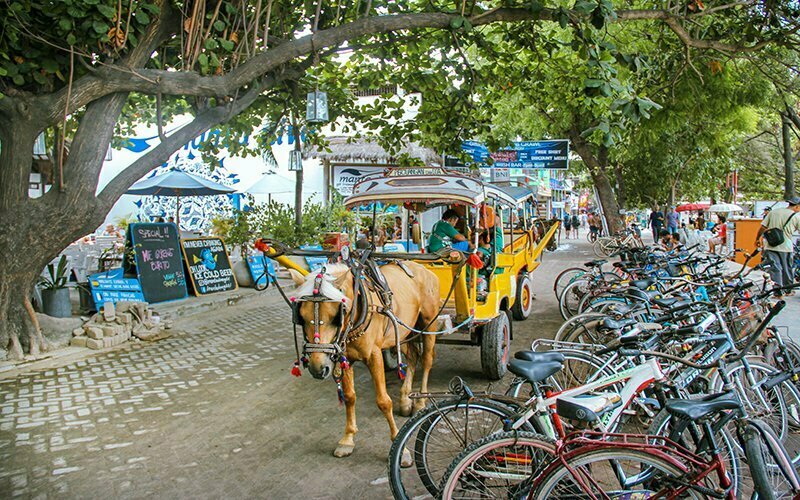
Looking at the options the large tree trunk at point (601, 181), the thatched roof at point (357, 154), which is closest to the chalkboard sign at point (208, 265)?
the thatched roof at point (357, 154)

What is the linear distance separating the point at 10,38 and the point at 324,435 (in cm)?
566

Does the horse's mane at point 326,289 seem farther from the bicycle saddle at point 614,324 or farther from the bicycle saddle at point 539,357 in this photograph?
the bicycle saddle at point 614,324

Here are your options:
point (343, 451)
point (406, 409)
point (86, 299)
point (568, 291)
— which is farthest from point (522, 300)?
point (86, 299)

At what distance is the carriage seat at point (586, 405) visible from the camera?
9.66ft

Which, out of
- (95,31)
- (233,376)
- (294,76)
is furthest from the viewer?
(294,76)

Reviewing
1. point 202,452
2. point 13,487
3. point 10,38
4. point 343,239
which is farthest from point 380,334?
point 10,38

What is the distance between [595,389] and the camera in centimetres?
348

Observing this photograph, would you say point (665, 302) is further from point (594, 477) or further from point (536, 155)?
point (536, 155)

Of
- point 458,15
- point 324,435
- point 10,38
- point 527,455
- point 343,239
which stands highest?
point 458,15

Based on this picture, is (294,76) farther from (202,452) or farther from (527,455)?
(527,455)

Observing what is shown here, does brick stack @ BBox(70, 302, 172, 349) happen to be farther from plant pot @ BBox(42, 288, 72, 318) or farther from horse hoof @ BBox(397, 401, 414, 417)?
horse hoof @ BBox(397, 401, 414, 417)

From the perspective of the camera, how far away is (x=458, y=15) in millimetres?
7340

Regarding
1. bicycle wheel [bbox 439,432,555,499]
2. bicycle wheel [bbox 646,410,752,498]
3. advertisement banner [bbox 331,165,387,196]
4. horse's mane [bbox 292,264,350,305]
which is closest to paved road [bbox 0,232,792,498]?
bicycle wheel [bbox 439,432,555,499]

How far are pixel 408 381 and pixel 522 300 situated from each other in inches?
208
